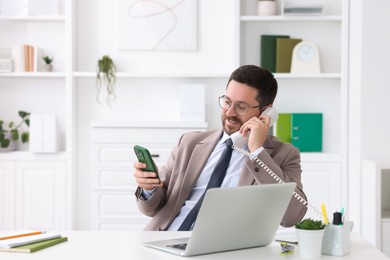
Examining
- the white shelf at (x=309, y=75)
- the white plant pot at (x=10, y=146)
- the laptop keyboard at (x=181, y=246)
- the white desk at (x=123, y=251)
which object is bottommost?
the white desk at (x=123, y=251)

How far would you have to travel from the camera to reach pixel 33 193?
16.3ft

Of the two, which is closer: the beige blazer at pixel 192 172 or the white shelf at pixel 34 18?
the beige blazer at pixel 192 172

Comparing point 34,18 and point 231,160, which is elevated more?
point 34,18

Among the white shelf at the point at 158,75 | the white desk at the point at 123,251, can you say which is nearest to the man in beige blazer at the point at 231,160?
the white desk at the point at 123,251

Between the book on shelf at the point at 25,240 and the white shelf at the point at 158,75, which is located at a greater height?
the white shelf at the point at 158,75

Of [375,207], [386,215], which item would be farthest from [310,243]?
[386,215]

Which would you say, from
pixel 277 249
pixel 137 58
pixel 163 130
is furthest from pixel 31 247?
pixel 137 58

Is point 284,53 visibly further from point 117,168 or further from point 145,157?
point 145,157

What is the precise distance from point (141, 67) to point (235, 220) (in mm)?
3293

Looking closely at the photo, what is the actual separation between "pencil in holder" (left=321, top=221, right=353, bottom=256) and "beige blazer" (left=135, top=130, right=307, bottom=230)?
0.49 meters

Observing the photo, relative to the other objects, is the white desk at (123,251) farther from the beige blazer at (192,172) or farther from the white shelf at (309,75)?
the white shelf at (309,75)

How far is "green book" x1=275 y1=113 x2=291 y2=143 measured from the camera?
4.84 meters

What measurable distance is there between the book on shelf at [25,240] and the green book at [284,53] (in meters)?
3.04

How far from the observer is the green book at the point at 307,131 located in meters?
4.87
